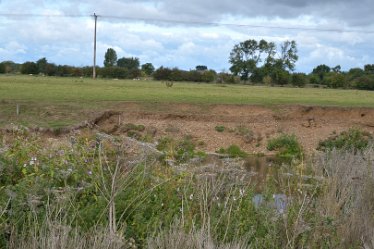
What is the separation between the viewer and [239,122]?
3088cm

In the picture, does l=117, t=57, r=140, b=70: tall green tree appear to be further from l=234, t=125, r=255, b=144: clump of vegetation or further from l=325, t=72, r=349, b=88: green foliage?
l=234, t=125, r=255, b=144: clump of vegetation

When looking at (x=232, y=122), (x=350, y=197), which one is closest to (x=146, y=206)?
(x=350, y=197)

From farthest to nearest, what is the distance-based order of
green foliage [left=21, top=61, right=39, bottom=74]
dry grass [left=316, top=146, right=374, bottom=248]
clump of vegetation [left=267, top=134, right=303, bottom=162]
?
green foliage [left=21, top=61, right=39, bottom=74] < clump of vegetation [left=267, top=134, right=303, bottom=162] < dry grass [left=316, top=146, right=374, bottom=248]

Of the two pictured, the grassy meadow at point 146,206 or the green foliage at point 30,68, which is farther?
the green foliage at point 30,68

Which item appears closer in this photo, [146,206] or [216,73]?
[146,206]

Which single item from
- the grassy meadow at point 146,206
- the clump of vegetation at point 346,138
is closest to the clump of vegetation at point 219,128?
the clump of vegetation at point 346,138

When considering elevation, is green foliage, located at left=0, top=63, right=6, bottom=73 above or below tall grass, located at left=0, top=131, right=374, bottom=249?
below

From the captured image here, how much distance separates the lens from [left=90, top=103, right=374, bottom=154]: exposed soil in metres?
28.9

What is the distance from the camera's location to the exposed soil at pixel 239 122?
28859 millimetres

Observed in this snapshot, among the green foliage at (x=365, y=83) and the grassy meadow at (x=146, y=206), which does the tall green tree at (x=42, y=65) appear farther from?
the grassy meadow at (x=146, y=206)

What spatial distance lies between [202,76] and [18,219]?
227 ft

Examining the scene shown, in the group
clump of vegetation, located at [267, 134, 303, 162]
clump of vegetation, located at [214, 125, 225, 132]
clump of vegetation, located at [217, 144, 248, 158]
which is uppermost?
clump of vegetation, located at [214, 125, 225, 132]

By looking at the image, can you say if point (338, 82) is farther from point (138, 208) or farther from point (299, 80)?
point (138, 208)

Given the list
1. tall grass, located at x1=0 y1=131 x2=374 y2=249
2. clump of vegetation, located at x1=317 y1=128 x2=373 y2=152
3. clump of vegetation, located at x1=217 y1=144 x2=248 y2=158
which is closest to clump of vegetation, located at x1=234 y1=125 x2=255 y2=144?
clump of vegetation, located at x1=217 y1=144 x2=248 y2=158
